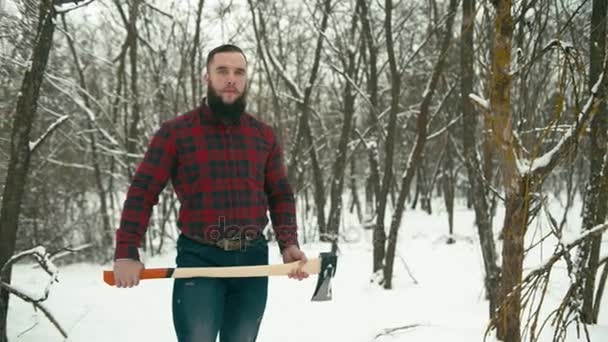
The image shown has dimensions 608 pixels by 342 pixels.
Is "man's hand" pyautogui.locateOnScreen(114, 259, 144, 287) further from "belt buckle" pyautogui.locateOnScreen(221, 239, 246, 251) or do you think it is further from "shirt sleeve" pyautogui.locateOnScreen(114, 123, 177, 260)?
"belt buckle" pyautogui.locateOnScreen(221, 239, 246, 251)

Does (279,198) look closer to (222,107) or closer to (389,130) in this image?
(222,107)

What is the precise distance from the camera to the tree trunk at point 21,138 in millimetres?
3816

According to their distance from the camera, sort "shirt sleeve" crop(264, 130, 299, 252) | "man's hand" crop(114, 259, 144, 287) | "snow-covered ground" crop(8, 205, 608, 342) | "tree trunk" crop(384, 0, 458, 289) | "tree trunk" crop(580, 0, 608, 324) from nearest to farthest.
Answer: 1. "man's hand" crop(114, 259, 144, 287)
2. "shirt sleeve" crop(264, 130, 299, 252)
3. "tree trunk" crop(580, 0, 608, 324)
4. "snow-covered ground" crop(8, 205, 608, 342)
5. "tree trunk" crop(384, 0, 458, 289)

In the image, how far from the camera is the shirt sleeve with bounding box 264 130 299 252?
8.77 ft

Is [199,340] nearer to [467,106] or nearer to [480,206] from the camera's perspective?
[480,206]

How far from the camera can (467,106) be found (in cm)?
492

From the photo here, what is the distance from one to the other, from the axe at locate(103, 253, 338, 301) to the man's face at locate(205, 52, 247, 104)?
78cm

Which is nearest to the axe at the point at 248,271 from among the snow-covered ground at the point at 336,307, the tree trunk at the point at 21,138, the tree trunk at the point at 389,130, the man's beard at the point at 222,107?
the man's beard at the point at 222,107

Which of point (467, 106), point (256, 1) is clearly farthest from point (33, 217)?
point (467, 106)

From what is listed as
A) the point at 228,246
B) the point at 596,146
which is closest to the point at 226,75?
the point at 228,246

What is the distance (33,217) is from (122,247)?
976 centimetres

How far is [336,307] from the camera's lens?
5.62m

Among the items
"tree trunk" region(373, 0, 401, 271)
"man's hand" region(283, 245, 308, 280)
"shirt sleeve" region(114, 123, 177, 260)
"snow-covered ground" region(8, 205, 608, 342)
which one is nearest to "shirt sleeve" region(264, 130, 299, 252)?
"man's hand" region(283, 245, 308, 280)

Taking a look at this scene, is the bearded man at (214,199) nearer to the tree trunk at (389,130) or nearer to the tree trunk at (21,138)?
the tree trunk at (21,138)
